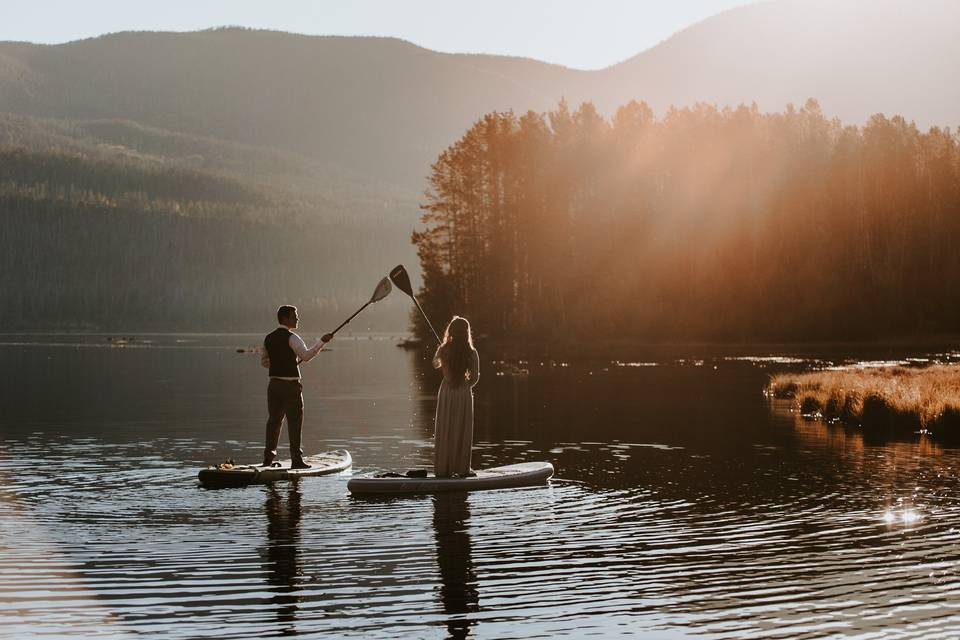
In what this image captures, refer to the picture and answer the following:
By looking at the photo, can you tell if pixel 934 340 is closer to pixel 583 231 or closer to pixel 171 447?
pixel 583 231

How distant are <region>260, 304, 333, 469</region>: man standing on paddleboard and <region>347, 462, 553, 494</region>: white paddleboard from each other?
9.00ft

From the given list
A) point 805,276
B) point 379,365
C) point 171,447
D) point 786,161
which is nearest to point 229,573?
point 171,447

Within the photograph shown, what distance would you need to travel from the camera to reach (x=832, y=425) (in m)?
35.2

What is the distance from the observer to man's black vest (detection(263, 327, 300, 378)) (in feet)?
76.5

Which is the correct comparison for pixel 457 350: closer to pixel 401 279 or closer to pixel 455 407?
pixel 455 407

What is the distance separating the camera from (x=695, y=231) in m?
94.9

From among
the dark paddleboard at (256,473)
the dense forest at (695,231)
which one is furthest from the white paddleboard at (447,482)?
the dense forest at (695,231)

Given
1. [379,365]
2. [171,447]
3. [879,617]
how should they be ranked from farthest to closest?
[379,365], [171,447], [879,617]

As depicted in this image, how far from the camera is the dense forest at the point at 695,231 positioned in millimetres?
91562

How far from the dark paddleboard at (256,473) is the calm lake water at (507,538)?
35 cm

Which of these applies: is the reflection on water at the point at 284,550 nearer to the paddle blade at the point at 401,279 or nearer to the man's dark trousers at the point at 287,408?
the man's dark trousers at the point at 287,408

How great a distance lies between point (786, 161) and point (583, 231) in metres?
15.3

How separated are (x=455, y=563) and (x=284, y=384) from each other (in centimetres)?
874

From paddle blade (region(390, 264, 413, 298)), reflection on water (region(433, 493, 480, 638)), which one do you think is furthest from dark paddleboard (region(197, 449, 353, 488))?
paddle blade (region(390, 264, 413, 298))
